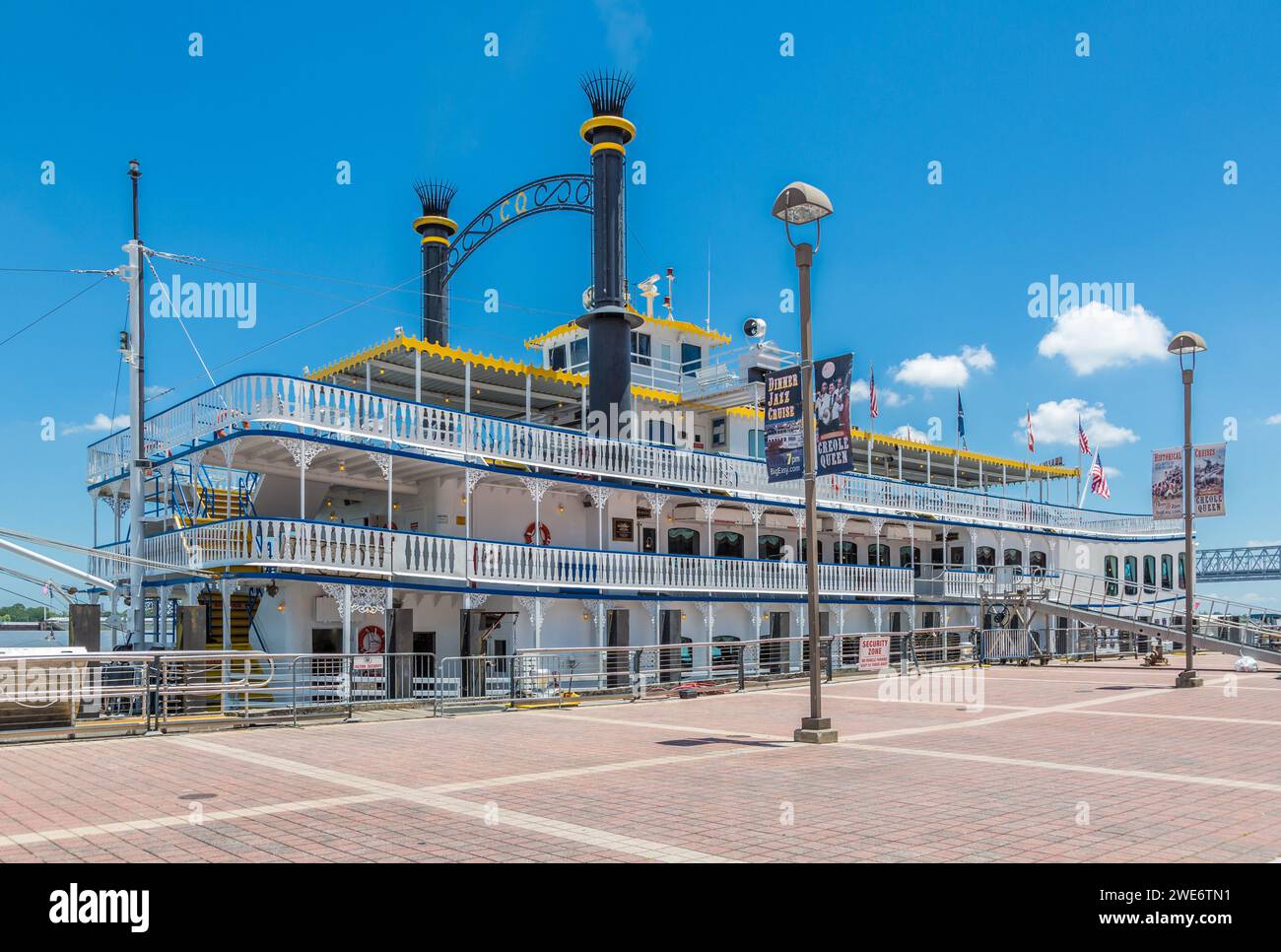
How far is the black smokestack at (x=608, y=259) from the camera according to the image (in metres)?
28.7

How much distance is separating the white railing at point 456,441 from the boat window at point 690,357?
4.92 m

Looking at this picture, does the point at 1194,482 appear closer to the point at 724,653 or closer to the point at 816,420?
the point at 816,420

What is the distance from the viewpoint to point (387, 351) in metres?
25.3

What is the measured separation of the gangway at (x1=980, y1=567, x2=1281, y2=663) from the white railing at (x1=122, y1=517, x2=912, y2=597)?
893cm

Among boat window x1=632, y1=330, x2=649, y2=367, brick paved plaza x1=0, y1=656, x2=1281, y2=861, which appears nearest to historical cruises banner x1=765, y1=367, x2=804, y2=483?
brick paved plaza x1=0, y1=656, x2=1281, y2=861

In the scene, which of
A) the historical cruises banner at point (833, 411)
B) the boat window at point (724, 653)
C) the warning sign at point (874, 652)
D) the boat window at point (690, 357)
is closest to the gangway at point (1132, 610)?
the warning sign at point (874, 652)

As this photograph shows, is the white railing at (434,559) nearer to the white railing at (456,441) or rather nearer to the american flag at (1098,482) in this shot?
the white railing at (456,441)

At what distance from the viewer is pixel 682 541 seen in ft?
107

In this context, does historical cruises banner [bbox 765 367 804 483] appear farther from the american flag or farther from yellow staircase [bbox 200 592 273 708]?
the american flag

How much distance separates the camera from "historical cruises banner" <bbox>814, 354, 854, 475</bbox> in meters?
13.5

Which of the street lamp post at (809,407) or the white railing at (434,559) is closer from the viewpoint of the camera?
the street lamp post at (809,407)
